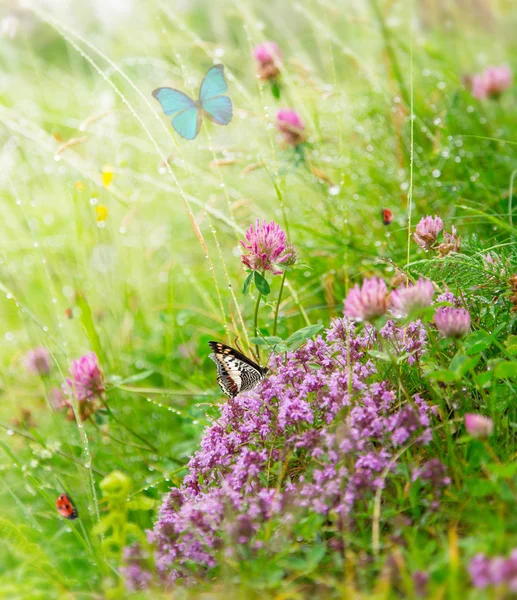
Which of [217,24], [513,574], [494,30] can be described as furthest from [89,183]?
[494,30]

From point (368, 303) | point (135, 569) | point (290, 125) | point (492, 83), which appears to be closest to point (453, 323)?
point (368, 303)

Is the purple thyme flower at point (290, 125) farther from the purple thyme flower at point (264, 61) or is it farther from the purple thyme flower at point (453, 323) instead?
the purple thyme flower at point (453, 323)

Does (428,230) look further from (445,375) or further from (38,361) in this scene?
(38,361)

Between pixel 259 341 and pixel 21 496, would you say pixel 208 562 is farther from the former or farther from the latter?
pixel 21 496

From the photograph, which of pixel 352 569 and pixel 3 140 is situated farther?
pixel 3 140

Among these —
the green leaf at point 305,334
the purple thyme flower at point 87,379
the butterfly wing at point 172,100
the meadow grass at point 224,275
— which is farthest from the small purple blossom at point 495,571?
the butterfly wing at point 172,100

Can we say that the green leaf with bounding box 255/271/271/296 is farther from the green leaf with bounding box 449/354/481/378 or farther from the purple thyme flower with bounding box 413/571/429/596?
the purple thyme flower with bounding box 413/571/429/596

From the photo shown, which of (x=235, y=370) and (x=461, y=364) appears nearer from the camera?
(x=461, y=364)
